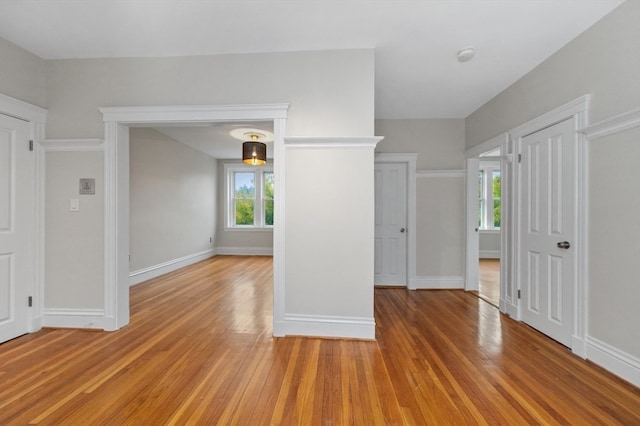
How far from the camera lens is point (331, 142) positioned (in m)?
2.60

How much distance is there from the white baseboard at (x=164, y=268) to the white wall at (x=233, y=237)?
67 cm

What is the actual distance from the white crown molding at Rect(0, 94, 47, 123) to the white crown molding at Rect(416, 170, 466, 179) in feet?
15.3

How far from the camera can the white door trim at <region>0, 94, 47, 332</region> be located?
2.71 meters

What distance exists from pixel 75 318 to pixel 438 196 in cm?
483

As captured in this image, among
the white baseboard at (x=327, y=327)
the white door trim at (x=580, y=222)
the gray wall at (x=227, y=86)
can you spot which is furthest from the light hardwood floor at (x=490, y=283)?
the gray wall at (x=227, y=86)

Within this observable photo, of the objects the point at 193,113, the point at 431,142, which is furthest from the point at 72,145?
the point at 431,142

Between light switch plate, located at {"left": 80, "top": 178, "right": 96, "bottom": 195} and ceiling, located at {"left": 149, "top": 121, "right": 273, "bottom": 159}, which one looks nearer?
light switch plate, located at {"left": 80, "top": 178, "right": 96, "bottom": 195}

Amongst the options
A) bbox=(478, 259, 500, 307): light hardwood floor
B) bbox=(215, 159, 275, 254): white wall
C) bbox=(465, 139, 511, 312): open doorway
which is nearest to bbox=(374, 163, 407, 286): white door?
bbox=(465, 139, 511, 312): open doorway

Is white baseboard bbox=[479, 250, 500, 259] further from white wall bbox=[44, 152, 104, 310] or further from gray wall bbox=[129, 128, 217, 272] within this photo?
white wall bbox=[44, 152, 104, 310]

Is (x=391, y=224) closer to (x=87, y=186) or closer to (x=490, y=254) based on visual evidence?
(x=87, y=186)

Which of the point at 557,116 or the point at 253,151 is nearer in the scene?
the point at 557,116

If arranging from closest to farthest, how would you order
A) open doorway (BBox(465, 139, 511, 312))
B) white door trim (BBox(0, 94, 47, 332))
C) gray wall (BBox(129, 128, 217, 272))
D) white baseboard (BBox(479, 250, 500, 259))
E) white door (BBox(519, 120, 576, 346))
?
1. white door (BBox(519, 120, 576, 346))
2. white door trim (BBox(0, 94, 47, 332))
3. open doorway (BBox(465, 139, 511, 312))
4. gray wall (BBox(129, 128, 217, 272))
5. white baseboard (BBox(479, 250, 500, 259))

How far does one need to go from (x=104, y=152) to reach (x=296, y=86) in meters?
2.03

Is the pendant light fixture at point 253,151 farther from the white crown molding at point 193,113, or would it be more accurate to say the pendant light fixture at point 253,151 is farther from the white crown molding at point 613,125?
the white crown molding at point 613,125
